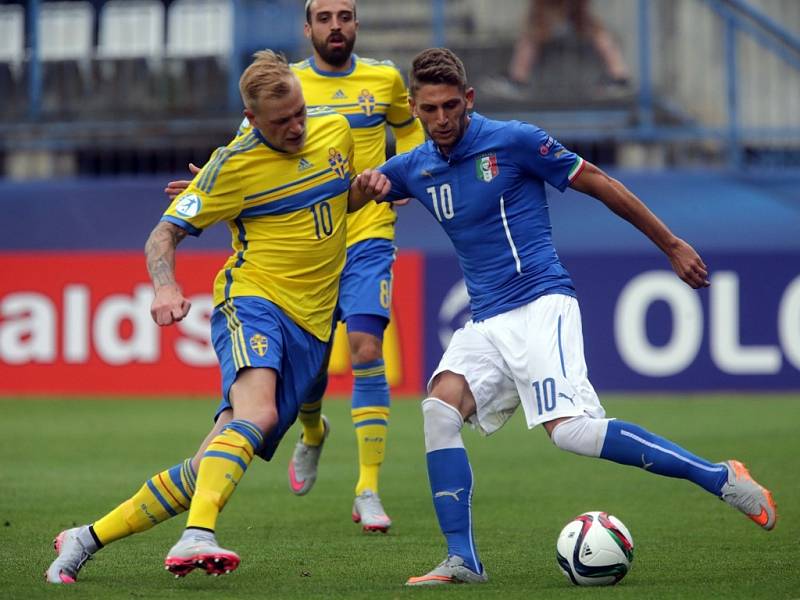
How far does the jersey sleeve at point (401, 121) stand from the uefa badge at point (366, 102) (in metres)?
0.10

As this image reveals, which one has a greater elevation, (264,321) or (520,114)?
(520,114)

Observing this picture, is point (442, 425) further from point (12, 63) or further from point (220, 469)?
point (12, 63)

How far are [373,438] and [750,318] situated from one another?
289 inches

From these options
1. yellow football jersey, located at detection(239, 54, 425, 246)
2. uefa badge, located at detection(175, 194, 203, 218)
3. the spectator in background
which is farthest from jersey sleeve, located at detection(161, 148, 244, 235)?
the spectator in background

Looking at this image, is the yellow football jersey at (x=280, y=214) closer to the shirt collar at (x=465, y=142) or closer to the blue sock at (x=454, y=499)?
the shirt collar at (x=465, y=142)

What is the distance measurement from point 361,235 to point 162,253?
92.1 inches

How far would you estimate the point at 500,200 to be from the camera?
596 centimetres

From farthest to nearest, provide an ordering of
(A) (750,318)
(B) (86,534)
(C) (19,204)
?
(C) (19,204) < (A) (750,318) < (B) (86,534)

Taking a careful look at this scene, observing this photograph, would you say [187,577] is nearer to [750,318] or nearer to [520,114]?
[750,318]

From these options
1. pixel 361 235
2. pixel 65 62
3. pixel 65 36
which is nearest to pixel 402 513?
pixel 361 235

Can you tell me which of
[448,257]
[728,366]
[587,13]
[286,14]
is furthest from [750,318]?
[286,14]

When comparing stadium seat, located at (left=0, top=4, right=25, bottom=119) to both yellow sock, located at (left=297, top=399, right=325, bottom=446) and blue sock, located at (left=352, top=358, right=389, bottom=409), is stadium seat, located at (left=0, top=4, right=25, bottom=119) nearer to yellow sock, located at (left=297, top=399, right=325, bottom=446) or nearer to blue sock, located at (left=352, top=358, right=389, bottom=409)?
yellow sock, located at (left=297, top=399, right=325, bottom=446)

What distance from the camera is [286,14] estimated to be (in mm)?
16547

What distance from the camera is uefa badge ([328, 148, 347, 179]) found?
611 cm
